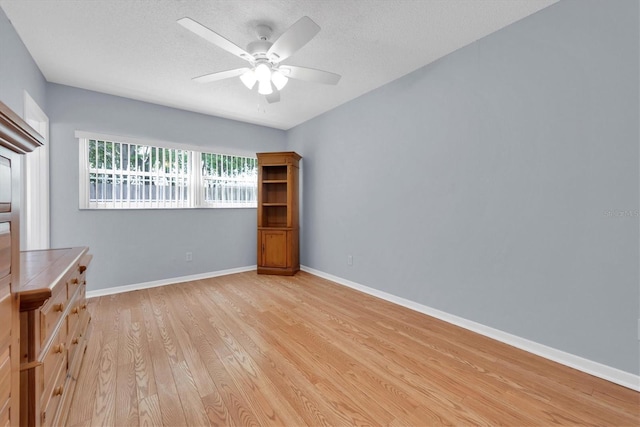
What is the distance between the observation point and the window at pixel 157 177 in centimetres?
335

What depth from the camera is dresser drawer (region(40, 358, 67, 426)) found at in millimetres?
1119

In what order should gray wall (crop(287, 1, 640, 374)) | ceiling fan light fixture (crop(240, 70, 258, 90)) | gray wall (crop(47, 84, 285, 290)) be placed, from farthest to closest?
gray wall (crop(47, 84, 285, 290)), ceiling fan light fixture (crop(240, 70, 258, 90)), gray wall (crop(287, 1, 640, 374))

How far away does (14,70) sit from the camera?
2172 millimetres

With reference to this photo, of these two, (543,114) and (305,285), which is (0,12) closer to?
(305,285)

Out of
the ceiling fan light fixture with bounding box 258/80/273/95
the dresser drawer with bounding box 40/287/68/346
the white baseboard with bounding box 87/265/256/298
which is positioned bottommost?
the white baseboard with bounding box 87/265/256/298

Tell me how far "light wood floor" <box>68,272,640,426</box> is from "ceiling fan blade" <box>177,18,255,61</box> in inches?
86.6

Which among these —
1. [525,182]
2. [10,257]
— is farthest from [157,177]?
[525,182]

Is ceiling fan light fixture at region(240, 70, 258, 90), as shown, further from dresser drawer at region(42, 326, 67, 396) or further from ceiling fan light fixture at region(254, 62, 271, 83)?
dresser drawer at region(42, 326, 67, 396)

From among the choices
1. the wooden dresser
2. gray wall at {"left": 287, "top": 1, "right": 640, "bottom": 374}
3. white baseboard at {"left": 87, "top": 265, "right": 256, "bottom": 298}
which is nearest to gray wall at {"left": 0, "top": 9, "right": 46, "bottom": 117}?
the wooden dresser

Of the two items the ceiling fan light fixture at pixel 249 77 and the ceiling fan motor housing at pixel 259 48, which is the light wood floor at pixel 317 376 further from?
the ceiling fan motor housing at pixel 259 48

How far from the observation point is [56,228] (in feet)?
10.3

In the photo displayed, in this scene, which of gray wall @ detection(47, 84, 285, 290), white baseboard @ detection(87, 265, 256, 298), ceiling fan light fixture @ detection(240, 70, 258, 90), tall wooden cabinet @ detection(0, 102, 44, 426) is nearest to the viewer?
tall wooden cabinet @ detection(0, 102, 44, 426)

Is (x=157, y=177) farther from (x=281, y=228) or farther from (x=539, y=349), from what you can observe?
(x=539, y=349)

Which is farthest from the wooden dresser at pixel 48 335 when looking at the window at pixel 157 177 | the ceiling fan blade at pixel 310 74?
the ceiling fan blade at pixel 310 74
